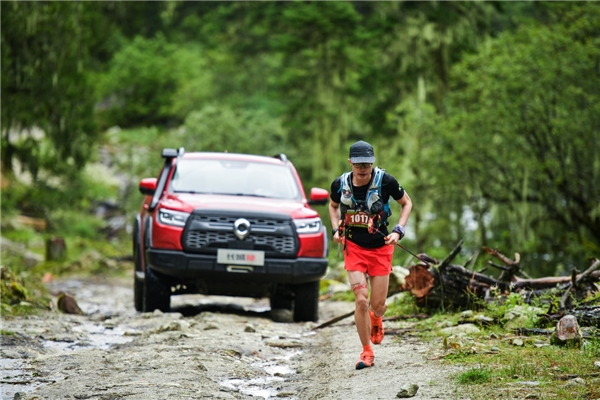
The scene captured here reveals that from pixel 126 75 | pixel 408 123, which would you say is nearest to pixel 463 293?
pixel 408 123

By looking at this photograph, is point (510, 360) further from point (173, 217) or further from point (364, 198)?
point (173, 217)

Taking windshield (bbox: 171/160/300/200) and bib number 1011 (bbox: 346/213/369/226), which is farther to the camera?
windshield (bbox: 171/160/300/200)

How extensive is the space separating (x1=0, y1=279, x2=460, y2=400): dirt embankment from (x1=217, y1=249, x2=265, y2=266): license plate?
2.30 feet

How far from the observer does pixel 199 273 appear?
10.4 meters

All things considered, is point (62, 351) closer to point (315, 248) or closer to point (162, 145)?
point (315, 248)

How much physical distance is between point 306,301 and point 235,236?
4.29 ft

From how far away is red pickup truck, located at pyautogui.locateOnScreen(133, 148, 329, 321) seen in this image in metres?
10.4

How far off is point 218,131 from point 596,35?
16413 mm

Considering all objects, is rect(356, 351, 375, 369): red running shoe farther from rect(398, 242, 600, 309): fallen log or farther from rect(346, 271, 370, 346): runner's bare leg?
rect(398, 242, 600, 309): fallen log

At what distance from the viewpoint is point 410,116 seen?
95.1 ft

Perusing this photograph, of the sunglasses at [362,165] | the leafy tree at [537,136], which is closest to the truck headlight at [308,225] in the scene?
the sunglasses at [362,165]

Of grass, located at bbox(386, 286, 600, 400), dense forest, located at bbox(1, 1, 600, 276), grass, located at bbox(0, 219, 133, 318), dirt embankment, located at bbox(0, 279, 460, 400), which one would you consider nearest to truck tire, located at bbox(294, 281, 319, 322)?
dirt embankment, located at bbox(0, 279, 460, 400)

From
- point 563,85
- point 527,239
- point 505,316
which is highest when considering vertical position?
point 563,85

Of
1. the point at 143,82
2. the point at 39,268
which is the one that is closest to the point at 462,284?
the point at 39,268
